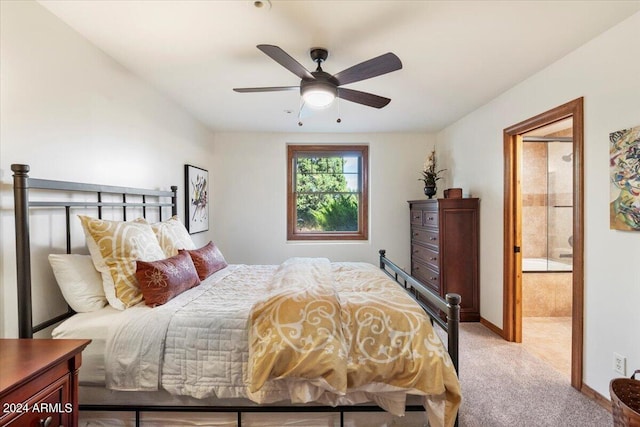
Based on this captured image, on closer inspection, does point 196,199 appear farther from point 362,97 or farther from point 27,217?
point 362,97

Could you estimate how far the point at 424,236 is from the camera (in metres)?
4.03

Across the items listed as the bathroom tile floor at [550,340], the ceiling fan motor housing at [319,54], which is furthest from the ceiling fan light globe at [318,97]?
the bathroom tile floor at [550,340]

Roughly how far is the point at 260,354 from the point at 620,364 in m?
2.28

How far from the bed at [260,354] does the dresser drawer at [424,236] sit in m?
2.13

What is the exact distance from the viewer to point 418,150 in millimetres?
4680

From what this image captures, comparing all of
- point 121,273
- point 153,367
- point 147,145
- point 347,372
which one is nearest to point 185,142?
point 147,145

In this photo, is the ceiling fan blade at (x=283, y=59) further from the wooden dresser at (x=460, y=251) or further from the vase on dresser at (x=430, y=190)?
the vase on dresser at (x=430, y=190)

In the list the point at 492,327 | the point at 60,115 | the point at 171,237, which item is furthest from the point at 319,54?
the point at 492,327

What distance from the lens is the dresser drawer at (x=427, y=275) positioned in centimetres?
365

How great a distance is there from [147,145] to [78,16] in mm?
1134

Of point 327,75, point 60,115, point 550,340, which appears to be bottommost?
point 550,340

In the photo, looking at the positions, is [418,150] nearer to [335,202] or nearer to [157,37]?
[335,202]

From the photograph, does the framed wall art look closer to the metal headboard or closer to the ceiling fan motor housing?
the ceiling fan motor housing

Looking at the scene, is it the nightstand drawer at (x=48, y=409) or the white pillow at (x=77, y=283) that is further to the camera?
the white pillow at (x=77, y=283)
